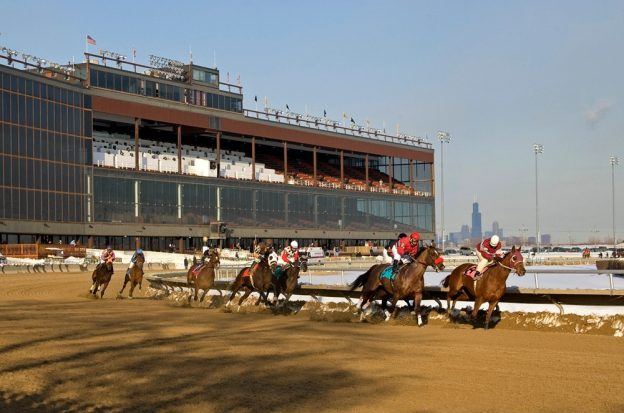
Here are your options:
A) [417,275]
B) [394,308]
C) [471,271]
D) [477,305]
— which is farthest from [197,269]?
[477,305]

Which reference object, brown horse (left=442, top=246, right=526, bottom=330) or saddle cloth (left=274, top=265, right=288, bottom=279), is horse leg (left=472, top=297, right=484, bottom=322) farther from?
saddle cloth (left=274, top=265, right=288, bottom=279)

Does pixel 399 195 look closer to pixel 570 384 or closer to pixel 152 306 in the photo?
pixel 152 306

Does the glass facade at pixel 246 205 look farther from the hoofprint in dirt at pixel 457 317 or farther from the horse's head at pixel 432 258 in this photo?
the horse's head at pixel 432 258

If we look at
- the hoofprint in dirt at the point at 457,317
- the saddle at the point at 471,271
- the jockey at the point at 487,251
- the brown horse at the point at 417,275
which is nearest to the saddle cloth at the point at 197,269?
the hoofprint in dirt at the point at 457,317

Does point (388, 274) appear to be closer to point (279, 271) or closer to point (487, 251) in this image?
point (487, 251)

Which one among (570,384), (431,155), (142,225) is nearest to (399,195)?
(431,155)

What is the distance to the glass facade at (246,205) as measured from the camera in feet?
271

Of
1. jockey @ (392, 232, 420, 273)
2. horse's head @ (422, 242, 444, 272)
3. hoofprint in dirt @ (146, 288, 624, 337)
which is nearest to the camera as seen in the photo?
hoofprint in dirt @ (146, 288, 624, 337)

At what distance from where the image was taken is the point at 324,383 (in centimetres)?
1301

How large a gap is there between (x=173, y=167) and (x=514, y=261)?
71.0 meters

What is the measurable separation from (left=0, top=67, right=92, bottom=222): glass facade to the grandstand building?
0.10 metres

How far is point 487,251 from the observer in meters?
21.5

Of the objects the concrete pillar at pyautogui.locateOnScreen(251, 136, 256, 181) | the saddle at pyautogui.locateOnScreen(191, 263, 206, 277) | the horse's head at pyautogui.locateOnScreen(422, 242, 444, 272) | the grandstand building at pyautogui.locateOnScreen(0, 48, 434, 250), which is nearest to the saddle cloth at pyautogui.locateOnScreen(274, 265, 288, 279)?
the saddle at pyautogui.locateOnScreen(191, 263, 206, 277)

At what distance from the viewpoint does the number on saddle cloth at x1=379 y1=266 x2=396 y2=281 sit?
23.1 meters
